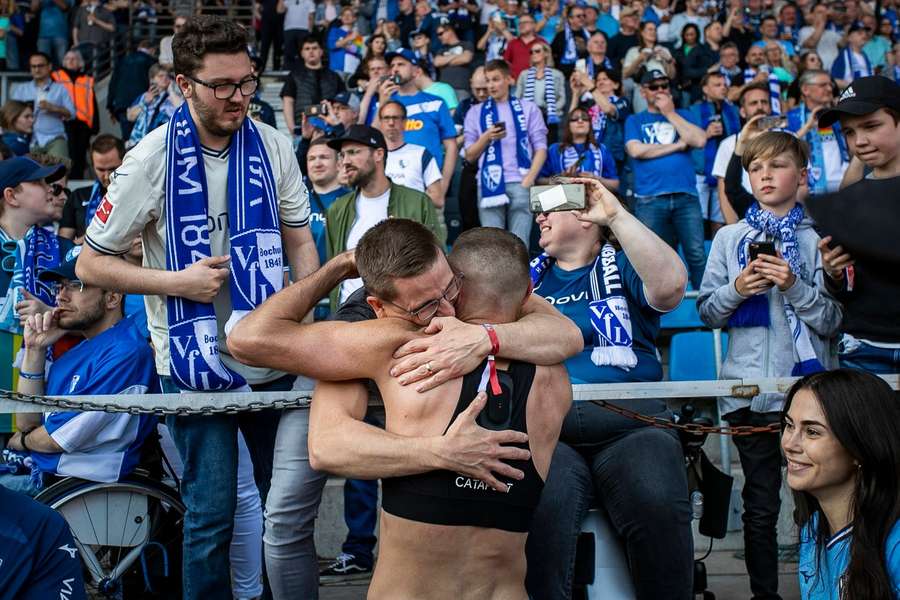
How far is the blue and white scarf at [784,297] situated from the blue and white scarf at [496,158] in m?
4.34

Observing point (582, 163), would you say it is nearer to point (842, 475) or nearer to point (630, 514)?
point (630, 514)

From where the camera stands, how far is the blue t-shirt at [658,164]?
9.07 metres

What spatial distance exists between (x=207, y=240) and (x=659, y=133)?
6274mm

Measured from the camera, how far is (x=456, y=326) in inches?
123

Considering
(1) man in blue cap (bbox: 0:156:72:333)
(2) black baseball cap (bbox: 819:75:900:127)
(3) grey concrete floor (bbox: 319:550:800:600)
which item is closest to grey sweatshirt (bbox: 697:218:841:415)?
(2) black baseball cap (bbox: 819:75:900:127)

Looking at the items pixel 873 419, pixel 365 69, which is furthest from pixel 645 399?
pixel 365 69

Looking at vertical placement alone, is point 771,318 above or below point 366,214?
below

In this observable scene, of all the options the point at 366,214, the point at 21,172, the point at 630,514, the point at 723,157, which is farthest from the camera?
the point at 723,157

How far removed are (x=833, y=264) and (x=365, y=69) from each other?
8.11 meters

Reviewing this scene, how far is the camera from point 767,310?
4.80 m

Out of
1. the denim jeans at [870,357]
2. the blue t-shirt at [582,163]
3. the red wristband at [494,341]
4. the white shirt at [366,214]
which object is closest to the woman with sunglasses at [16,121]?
the blue t-shirt at [582,163]

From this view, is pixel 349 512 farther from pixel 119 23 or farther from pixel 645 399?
pixel 119 23

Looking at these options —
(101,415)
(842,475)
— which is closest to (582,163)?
(101,415)

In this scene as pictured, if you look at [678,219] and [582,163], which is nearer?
[678,219]
